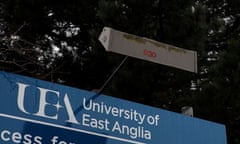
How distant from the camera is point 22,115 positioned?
7.49 ft

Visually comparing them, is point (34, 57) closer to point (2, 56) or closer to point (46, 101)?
point (2, 56)

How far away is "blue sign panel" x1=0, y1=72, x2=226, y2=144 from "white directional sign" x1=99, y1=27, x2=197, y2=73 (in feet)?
1.18

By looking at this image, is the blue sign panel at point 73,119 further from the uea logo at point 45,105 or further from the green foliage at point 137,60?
the green foliage at point 137,60

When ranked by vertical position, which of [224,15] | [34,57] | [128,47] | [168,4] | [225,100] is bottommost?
[128,47]

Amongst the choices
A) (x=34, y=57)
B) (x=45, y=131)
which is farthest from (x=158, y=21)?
(x=45, y=131)

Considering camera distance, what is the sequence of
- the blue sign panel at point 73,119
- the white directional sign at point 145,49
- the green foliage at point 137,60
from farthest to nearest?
the green foliage at point 137,60 → the white directional sign at point 145,49 → the blue sign panel at point 73,119

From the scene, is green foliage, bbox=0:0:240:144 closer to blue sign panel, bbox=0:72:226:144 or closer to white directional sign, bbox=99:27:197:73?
blue sign panel, bbox=0:72:226:144

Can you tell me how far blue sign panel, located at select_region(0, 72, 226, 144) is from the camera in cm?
226

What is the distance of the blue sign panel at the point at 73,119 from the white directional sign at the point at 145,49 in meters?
0.36

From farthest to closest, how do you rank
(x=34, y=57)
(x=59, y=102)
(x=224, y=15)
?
(x=224, y=15) < (x=34, y=57) < (x=59, y=102)

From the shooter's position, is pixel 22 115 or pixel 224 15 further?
pixel 224 15

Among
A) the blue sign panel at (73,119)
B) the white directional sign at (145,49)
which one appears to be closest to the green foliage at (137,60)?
the blue sign panel at (73,119)

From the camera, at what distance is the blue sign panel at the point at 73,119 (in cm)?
226

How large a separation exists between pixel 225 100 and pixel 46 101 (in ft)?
8.15
